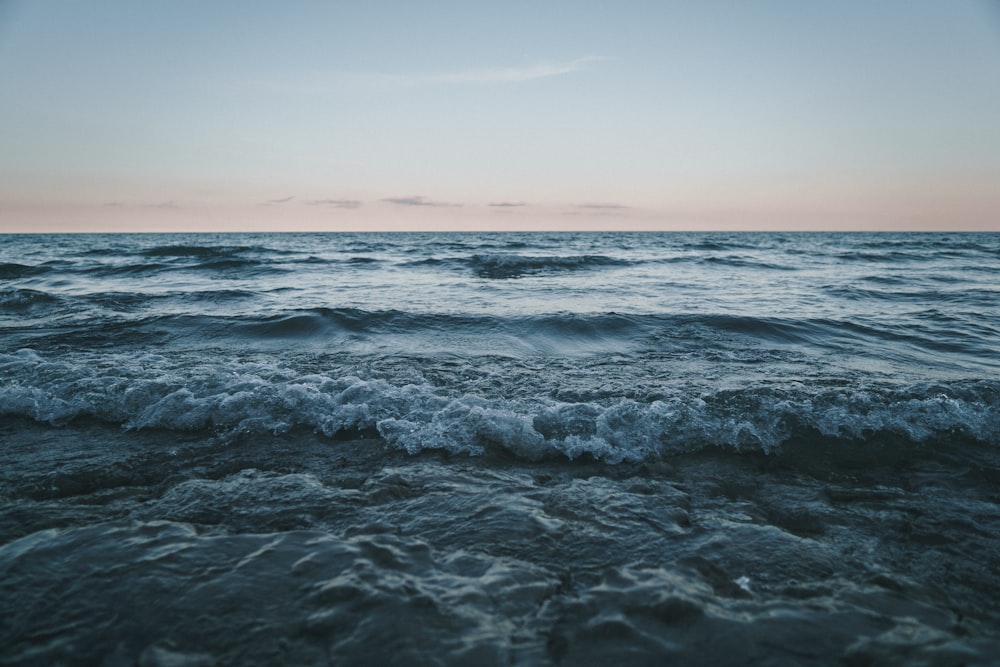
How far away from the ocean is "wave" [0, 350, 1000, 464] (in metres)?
0.03

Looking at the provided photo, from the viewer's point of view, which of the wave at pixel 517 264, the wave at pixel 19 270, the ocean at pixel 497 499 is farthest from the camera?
the wave at pixel 517 264

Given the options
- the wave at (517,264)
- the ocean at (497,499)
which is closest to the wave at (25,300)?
the ocean at (497,499)

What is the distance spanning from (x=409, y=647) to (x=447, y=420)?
8.69ft

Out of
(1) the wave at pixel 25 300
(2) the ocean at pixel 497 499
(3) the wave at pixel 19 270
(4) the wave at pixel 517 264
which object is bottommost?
(2) the ocean at pixel 497 499

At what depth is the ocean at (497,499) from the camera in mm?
2123

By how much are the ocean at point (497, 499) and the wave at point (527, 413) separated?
31 millimetres

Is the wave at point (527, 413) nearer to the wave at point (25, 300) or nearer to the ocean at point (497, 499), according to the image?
the ocean at point (497, 499)

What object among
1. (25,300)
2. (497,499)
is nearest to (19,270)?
(25,300)

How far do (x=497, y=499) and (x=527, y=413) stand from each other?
1.54 m

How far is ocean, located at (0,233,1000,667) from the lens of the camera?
6.97ft

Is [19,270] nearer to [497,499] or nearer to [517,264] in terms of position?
[517,264]

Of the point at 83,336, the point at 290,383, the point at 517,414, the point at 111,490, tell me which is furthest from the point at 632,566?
the point at 83,336

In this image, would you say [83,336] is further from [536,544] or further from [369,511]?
[536,544]

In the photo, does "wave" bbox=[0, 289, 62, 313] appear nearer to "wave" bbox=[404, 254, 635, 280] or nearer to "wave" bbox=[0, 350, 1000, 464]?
"wave" bbox=[0, 350, 1000, 464]
